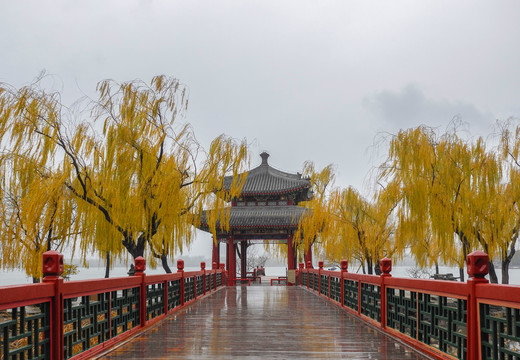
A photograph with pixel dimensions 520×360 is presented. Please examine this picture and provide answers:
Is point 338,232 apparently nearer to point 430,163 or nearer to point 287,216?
point 287,216

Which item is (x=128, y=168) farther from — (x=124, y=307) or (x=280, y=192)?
(x=280, y=192)

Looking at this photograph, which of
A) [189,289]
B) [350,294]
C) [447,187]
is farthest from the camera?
[447,187]

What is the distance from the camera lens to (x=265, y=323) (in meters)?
6.66

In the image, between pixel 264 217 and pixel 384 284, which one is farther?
pixel 264 217

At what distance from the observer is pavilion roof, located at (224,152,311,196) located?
21469 mm

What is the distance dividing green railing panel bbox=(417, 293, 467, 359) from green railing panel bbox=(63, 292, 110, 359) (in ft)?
9.46

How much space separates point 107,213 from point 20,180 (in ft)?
5.86

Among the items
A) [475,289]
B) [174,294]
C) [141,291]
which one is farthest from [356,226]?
A: [475,289]

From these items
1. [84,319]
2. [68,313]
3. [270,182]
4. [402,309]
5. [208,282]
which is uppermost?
[270,182]

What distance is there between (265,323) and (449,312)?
3.13 meters

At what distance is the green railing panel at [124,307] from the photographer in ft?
16.9

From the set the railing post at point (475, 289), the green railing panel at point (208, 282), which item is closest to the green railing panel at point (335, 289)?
the green railing panel at point (208, 282)

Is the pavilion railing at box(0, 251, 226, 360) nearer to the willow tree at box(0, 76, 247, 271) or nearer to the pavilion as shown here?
the willow tree at box(0, 76, 247, 271)

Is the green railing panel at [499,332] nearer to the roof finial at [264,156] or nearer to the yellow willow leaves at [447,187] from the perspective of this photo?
the yellow willow leaves at [447,187]
